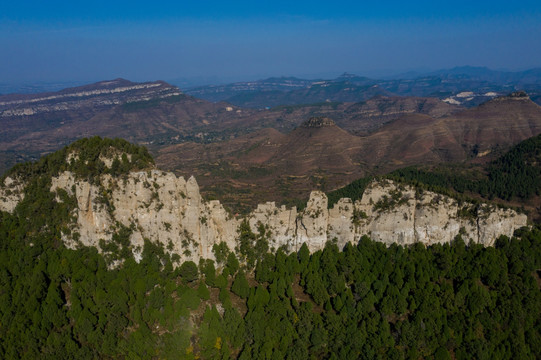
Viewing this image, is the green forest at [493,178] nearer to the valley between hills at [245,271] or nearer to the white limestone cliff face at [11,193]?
the valley between hills at [245,271]

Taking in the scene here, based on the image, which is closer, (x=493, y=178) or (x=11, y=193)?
(x=11, y=193)

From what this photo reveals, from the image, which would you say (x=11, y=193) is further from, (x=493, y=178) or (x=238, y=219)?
(x=493, y=178)

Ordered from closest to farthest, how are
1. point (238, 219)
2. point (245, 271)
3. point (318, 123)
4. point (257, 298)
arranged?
point (257, 298), point (245, 271), point (238, 219), point (318, 123)

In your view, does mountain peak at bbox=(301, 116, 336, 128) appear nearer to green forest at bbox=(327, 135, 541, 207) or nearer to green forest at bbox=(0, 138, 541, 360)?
green forest at bbox=(327, 135, 541, 207)

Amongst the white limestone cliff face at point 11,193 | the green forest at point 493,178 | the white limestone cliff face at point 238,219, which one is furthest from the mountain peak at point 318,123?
the white limestone cliff face at point 11,193

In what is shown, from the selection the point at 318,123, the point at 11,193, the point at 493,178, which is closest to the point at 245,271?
the point at 11,193

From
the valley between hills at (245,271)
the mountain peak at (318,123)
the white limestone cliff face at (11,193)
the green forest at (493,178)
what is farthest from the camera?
the mountain peak at (318,123)

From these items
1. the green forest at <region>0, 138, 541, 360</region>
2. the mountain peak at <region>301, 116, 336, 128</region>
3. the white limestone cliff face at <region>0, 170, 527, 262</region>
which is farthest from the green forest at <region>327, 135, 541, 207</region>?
the mountain peak at <region>301, 116, 336, 128</region>
